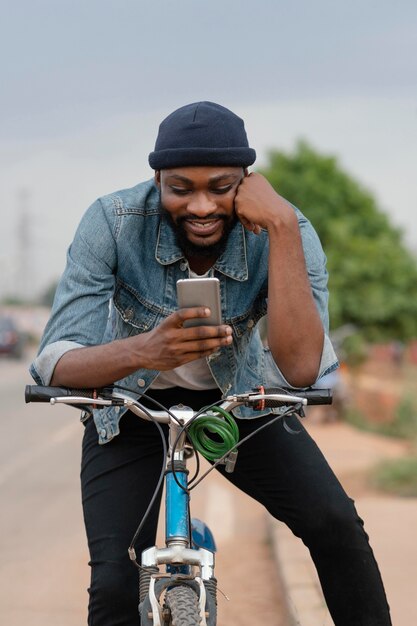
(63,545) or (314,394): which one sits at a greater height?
(314,394)

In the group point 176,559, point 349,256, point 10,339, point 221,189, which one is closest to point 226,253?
point 221,189

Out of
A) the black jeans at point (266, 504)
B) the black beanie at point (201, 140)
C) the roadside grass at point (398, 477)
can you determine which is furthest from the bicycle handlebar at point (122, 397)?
the roadside grass at point (398, 477)

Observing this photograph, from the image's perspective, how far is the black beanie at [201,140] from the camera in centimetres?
325

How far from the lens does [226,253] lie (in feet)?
11.6

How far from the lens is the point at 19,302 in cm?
11944

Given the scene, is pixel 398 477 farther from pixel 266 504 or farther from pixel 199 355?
pixel 199 355

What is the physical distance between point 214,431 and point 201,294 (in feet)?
1.48

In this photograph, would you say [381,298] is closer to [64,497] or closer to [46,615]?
[64,497]

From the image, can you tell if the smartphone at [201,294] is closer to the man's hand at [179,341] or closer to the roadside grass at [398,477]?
the man's hand at [179,341]

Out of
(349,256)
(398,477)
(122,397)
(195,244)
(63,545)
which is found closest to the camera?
(122,397)

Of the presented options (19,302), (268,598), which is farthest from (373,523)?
(19,302)

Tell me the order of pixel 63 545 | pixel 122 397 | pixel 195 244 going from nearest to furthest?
pixel 122 397 < pixel 195 244 < pixel 63 545

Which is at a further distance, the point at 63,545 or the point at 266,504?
the point at 63,545

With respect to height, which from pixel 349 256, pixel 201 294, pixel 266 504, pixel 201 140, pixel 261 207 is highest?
pixel 349 256
